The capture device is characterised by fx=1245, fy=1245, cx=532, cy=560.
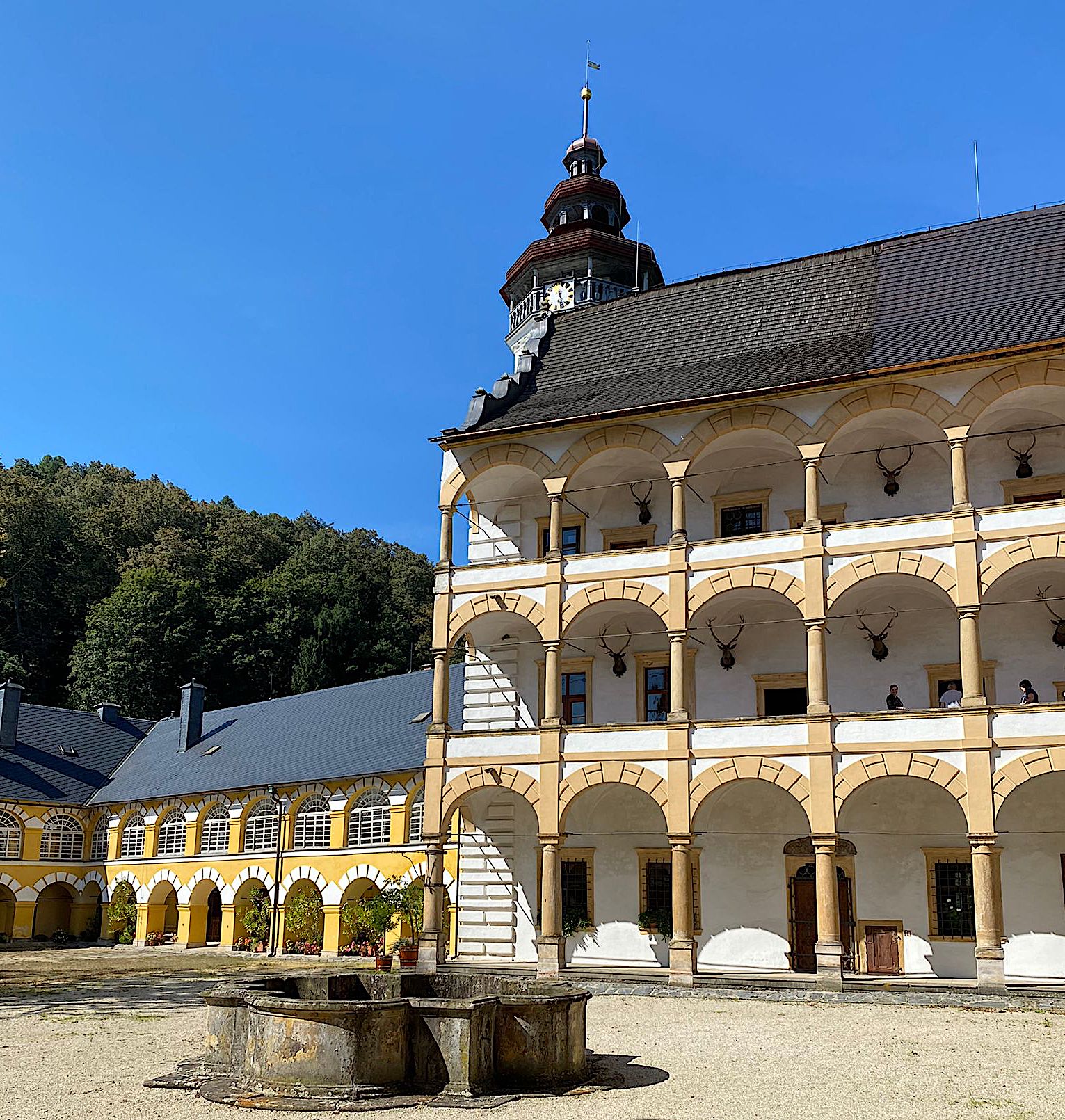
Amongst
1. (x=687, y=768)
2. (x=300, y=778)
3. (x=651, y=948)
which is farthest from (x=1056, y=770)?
(x=300, y=778)

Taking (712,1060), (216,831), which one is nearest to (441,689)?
(712,1060)

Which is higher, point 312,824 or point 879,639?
point 879,639

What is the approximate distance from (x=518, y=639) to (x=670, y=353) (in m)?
7.65

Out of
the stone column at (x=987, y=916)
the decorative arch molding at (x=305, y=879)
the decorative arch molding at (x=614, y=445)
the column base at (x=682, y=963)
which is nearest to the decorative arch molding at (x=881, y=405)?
the decorative arch molding at (x=614, y=445)

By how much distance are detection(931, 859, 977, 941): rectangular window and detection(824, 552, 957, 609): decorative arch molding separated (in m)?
5.18

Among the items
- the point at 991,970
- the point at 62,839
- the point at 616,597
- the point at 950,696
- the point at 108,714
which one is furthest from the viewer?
the point at 108,714

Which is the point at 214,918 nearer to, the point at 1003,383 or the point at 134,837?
the point at 134,837

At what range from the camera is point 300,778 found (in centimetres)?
3756

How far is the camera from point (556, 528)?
27141 millimetres

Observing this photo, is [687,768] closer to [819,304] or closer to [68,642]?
[819,304]

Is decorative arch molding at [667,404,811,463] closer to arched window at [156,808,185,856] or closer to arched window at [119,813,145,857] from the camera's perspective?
arched window at [156,808,185,856]

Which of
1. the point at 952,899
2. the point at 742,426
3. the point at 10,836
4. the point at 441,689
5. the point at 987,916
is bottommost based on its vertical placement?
the point at 987,916

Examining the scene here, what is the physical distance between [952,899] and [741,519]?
8906 mm

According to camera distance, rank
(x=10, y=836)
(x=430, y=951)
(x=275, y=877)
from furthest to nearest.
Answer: (x=10, y=836), (x=275, y=877), (x=430, y=951)
